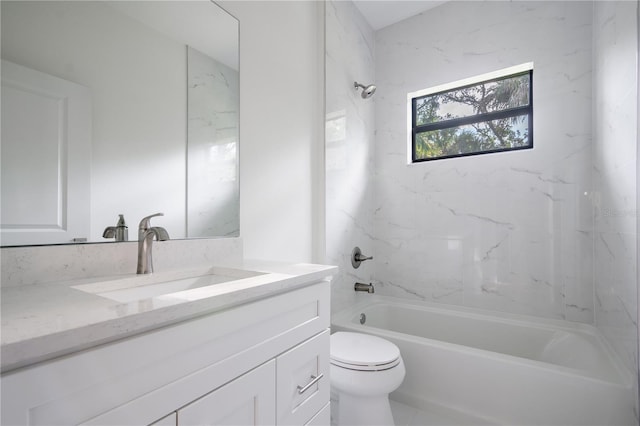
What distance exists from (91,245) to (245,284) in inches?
21.0

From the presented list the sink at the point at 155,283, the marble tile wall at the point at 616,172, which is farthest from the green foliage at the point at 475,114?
the sink at the point at 155,283

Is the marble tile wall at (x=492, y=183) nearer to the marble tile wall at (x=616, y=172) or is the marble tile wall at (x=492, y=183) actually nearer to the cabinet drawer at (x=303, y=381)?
the marble tile wall at (x=616, y=172)

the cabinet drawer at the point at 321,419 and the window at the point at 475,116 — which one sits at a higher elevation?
the window at the point at 475,116

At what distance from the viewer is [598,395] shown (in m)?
1.34

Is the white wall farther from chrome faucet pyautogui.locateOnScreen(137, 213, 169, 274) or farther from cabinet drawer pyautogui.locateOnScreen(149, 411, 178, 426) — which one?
cabinet drawer pyautogui.locateOnScreen(149, 411, 178, 426)

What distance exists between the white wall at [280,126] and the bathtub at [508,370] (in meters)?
0.77

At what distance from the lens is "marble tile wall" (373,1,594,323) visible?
2004 mm

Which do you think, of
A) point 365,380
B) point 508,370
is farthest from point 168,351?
point 508,370

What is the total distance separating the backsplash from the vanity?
0.16 feet

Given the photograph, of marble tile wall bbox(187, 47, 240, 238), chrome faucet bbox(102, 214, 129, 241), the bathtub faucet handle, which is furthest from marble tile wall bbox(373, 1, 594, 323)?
chrome faucet bbox(102, 214, 129, 241)

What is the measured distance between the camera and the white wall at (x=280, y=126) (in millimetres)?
1555

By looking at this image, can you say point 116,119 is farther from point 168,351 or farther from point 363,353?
point 363,353

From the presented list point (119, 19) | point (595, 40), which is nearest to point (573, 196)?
point (595, 40)

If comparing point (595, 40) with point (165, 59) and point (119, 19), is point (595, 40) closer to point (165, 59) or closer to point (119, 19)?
point (165, 59)
